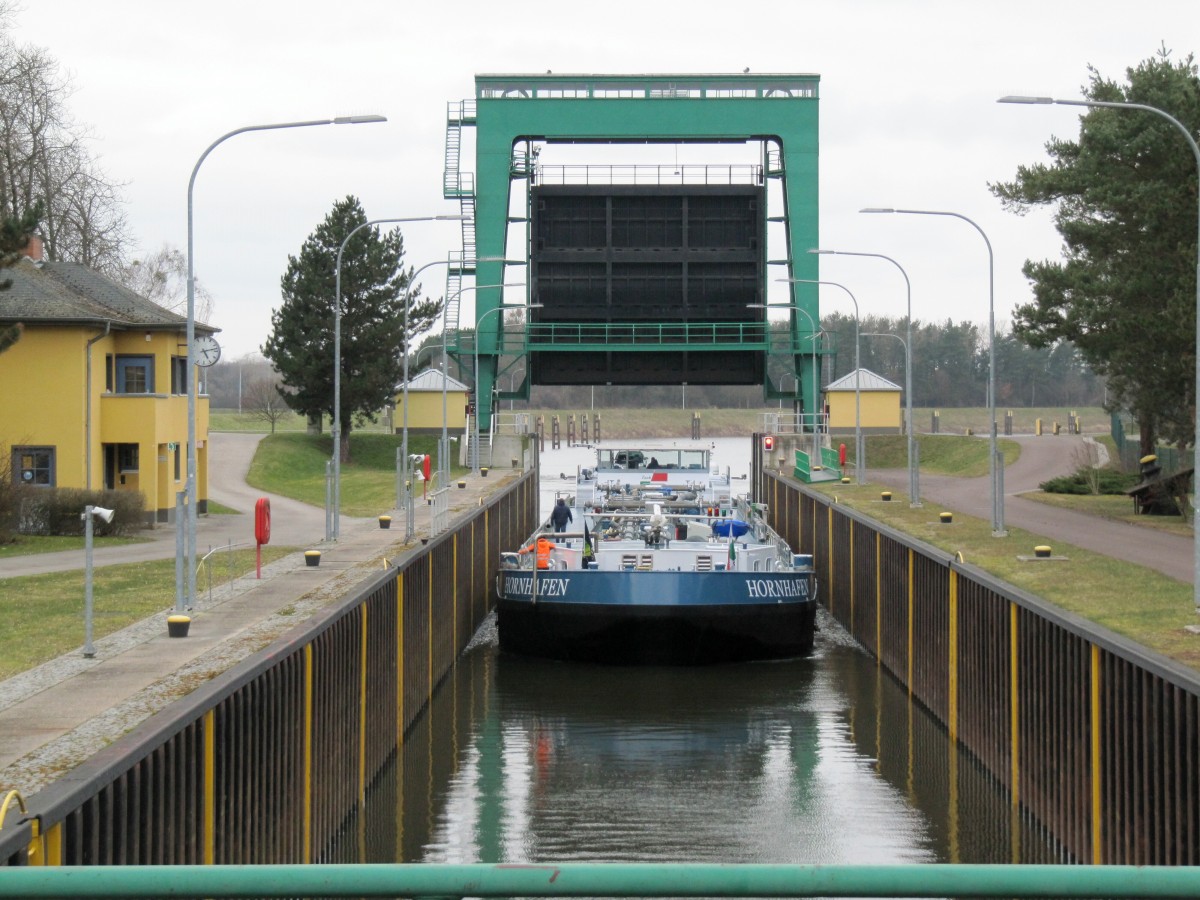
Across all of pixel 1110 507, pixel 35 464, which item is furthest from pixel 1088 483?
pixel 35 464

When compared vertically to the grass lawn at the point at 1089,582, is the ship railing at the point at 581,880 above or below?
above

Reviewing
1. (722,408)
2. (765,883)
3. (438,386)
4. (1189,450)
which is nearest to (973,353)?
(722,408)

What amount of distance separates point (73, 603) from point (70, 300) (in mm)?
14746

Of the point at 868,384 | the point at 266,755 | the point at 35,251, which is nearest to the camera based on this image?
the point at 266,755

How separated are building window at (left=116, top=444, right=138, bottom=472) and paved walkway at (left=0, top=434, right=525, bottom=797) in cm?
545

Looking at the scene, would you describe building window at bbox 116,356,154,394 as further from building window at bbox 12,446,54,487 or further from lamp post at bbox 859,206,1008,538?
lamp post at bbox 859,206,1008,538

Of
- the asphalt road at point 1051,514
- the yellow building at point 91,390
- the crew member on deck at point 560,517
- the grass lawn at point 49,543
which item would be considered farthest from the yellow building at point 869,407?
the grass lawn at point 49,543

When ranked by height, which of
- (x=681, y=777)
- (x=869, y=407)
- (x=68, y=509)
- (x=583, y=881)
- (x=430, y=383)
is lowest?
(x=681, y=777)

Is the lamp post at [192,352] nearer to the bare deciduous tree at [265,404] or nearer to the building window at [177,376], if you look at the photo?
the building window at [177,376]

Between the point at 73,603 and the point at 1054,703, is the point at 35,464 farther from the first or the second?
the point at 1054,703

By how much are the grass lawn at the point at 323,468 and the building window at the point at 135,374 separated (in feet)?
15.6

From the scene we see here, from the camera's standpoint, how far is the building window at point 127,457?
29562 millimetres

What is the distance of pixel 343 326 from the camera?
53.6 metres

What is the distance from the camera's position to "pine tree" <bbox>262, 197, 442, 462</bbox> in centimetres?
5312
